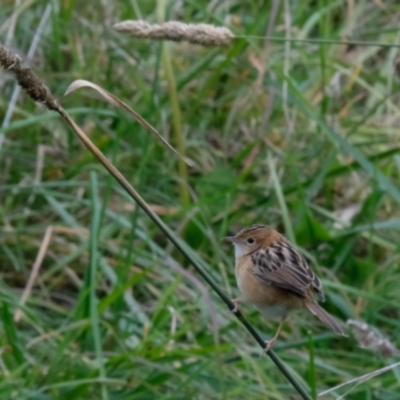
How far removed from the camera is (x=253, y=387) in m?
3.05

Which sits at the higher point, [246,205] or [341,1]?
[341,1]

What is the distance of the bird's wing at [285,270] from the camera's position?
2281 mm

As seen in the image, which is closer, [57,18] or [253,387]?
[253,387]

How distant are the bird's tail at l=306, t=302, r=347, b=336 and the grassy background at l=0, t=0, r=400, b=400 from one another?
1.93ft

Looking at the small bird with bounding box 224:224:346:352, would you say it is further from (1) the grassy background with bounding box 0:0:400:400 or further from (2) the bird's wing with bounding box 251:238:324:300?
(1) the grassy background with bounding box 0:0:400:400

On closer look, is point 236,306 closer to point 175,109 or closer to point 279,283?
point 279,283

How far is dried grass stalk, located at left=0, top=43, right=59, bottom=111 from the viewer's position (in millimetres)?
1401

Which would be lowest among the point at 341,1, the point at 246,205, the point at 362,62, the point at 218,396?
the point at 218,396

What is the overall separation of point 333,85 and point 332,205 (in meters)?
0.69

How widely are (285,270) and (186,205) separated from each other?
4.68ft

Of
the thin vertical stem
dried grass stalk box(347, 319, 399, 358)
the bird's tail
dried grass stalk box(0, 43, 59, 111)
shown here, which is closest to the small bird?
the bird's tail

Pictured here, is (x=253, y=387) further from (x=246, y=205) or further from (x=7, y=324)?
(x=246, y=205)

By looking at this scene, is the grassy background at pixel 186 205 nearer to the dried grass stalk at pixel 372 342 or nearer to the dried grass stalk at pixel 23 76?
the dried grass stalk at pixel 372 342

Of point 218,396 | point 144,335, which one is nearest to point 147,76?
point 144,335
